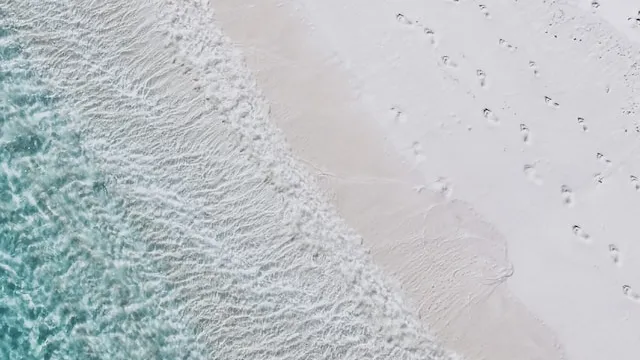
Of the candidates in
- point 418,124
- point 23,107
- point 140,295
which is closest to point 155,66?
point 23,107

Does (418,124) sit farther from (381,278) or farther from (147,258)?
(147,258)

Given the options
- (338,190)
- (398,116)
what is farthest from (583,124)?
(338,190)

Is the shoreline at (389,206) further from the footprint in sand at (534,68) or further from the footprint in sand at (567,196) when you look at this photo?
the footprint in sand at (534,68)

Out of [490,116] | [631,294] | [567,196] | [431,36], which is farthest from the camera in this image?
[431,36]

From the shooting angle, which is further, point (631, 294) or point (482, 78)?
point (482, 78)

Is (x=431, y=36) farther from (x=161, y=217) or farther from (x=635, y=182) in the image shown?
(x=161, y=217)

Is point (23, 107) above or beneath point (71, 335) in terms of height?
above
